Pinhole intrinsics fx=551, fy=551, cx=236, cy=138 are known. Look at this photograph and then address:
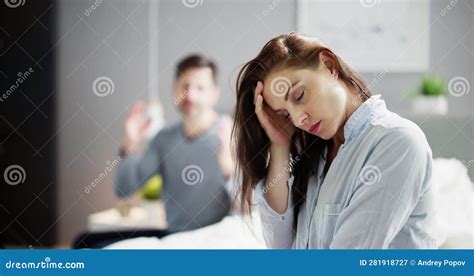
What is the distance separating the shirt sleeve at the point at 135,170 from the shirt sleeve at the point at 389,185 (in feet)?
1.93

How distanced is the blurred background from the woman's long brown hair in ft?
0.14

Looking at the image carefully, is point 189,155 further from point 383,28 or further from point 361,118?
point 383,28

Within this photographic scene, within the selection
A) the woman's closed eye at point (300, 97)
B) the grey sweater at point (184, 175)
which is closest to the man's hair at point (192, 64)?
the grey sweater at point (184, 175)

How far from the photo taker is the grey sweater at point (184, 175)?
1.69m

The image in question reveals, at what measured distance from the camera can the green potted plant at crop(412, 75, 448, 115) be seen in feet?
5.49

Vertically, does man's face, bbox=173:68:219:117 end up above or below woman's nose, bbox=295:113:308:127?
above

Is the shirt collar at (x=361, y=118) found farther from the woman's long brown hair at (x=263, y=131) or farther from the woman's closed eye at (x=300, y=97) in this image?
the woman's closed eye at (x=300, y=97)

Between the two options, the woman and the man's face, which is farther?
the man's face

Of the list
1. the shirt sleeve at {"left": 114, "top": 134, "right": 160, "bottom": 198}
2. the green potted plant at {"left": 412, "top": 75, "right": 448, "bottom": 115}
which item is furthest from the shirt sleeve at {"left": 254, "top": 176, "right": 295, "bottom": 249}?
the green potted plant at {"left": 412, "top": 75, "right": 448, "bottom": 115}

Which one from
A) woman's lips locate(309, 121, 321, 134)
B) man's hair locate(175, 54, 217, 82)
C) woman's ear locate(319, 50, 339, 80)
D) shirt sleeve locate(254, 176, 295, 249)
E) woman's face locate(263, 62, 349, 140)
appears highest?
man's hair locate(175, 54, 217, 82)

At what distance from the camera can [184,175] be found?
170 cm

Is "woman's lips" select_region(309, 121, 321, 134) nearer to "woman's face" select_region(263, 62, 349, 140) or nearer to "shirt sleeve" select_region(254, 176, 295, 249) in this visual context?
"woman's face" select_region(263, 62, 349, 140)

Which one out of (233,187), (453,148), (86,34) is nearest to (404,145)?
(453,148)

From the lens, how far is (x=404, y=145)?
1.53 meters
